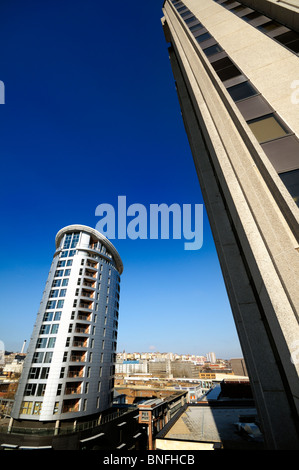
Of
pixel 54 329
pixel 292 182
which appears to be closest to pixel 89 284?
pixel 54 329

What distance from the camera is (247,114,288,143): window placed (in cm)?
407

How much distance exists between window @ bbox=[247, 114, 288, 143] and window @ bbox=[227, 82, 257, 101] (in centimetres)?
121

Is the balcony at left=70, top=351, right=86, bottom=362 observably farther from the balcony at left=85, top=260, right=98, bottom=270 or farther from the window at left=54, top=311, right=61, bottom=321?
the balcony at left=85, top=260, right=98, bottom=270

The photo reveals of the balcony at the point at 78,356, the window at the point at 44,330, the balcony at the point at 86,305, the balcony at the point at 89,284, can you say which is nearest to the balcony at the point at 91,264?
the balcony at the point at 89,284

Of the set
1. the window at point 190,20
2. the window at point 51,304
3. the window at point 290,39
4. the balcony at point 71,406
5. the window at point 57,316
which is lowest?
the balcony at point 71,406

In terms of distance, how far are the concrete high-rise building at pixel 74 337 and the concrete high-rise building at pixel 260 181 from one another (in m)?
27.5

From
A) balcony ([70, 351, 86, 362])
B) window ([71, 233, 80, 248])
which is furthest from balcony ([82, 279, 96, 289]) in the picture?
balcony ([70, 351, 86, 362])

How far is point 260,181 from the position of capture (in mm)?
3572

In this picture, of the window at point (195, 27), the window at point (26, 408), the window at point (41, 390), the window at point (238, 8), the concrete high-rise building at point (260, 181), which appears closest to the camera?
the concrete high-rise building at point (260, 181)

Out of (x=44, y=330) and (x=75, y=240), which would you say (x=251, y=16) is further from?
(x=44, y=330)

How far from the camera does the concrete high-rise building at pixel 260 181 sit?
2.75 m

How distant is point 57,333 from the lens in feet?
86.3

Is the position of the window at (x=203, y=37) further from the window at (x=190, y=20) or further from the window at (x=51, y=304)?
the window at (x=51, y=304)

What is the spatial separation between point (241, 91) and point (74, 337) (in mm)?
30481
